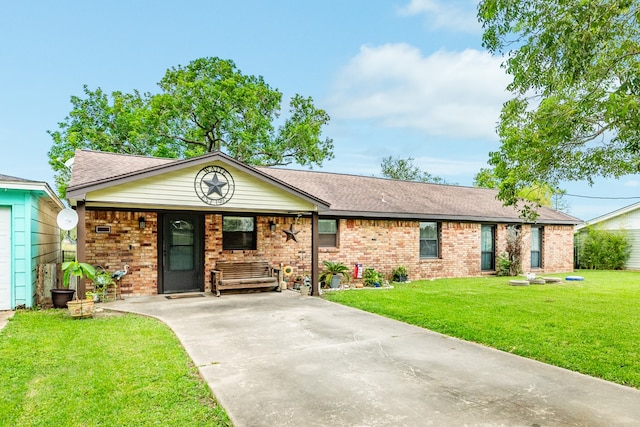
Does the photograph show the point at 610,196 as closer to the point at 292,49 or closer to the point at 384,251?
the point at 384,251

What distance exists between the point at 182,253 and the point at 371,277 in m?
5.78

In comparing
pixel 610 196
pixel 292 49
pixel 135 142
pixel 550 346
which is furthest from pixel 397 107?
pixel 550 346

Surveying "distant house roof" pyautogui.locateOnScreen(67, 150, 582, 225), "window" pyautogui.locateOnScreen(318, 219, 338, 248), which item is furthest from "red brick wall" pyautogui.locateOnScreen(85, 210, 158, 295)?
"window" pyautogui.locateOnScreen(318, 219, 338, 248)

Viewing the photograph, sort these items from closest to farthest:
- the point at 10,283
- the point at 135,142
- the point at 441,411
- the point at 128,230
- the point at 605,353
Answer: the point at 441,411 → the point at 605,353 → the point at 10,283 → the point at 128,230 → the point at 135,142

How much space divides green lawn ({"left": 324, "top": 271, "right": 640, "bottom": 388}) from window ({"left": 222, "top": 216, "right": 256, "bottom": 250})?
111 inches

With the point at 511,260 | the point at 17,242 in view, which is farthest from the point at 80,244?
the point at 511,260

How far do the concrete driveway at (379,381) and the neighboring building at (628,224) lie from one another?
1744 cm

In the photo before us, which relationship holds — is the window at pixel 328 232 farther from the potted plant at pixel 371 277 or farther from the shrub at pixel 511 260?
the shrub at pixel 511 260

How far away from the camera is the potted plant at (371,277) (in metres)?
12.4

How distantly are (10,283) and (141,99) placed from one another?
65.5 feet

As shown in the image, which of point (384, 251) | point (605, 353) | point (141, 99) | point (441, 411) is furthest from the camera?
point (141, 99)

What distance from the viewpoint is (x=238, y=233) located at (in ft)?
36.8

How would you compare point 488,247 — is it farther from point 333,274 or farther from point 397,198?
point 333,274

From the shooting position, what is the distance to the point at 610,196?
20.7 m
